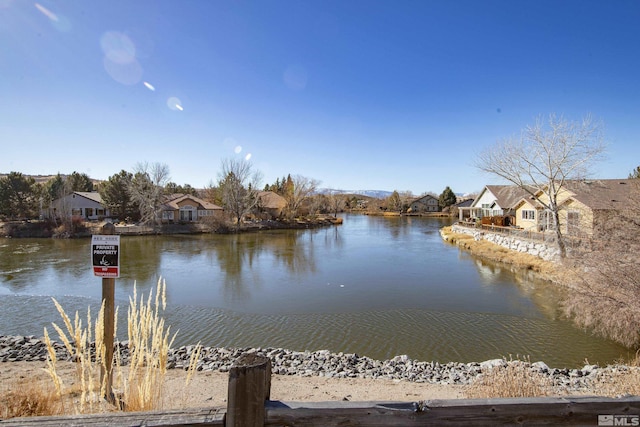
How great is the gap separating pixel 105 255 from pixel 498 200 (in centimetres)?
3773

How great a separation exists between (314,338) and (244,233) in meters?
29.8

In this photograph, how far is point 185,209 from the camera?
1709 inches

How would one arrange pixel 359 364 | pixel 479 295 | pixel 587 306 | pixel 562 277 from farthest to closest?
pixel 562 277 < pixel 479 295 < pixel 587 306 < pixel 359 364

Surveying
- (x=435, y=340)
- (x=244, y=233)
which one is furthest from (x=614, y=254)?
(x=244, y=233)


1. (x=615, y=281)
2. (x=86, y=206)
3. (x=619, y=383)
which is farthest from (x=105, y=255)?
(x=86, y=206)

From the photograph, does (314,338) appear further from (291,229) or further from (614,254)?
(291,229)

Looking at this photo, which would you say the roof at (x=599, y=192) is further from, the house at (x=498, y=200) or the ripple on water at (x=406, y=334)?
the ripple on water at (x=406, y=334)

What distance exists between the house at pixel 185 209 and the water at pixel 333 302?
18.5m

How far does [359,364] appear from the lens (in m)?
7.69

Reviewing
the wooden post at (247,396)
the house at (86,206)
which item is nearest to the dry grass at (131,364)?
the wooden post at (247,396)

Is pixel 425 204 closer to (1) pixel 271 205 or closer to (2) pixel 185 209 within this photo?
(1) pixel 271 205

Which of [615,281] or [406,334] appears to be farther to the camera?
[406,334]

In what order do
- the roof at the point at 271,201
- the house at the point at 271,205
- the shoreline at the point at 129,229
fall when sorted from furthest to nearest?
the roof at the point at 271,201 → the house at the point at 271,205 → the shoreline at the point at 129,229

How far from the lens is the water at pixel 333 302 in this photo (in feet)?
30.6
